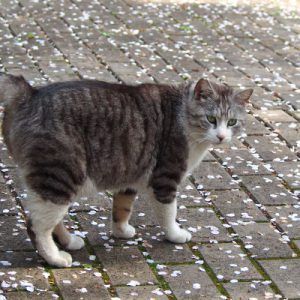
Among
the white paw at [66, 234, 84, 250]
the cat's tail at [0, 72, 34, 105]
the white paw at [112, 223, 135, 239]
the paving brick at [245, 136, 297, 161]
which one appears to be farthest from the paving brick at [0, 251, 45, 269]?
the paving brick at [245, 136, 297, 161]

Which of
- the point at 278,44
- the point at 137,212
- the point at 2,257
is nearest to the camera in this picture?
the point at 2,257

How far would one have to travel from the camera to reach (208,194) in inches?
265

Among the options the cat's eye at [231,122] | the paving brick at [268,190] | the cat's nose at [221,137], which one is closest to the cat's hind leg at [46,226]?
the cat's nose at [221,137]

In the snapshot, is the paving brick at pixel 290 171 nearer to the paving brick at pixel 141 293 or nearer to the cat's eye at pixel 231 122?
the cat's eye at pixel 231 122

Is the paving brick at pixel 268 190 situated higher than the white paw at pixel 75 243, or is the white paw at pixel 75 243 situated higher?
the white paw at pixel 75 243

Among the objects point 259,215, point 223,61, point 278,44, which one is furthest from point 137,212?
point 278,44

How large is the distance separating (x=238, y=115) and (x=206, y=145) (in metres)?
0.31

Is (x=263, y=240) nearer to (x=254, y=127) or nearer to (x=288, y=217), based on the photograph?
(x=288, y=217)

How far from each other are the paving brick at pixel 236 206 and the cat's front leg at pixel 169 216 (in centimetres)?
55

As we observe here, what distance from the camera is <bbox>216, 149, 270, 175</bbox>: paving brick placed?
7.21 metres

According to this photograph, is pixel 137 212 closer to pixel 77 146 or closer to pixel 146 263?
pixel 146 263

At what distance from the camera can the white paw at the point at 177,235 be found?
19.2ft

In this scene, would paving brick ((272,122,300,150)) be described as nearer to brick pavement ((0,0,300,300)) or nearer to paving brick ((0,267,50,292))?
brick pavement ((0,0,300,300))

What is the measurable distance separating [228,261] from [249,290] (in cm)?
41
